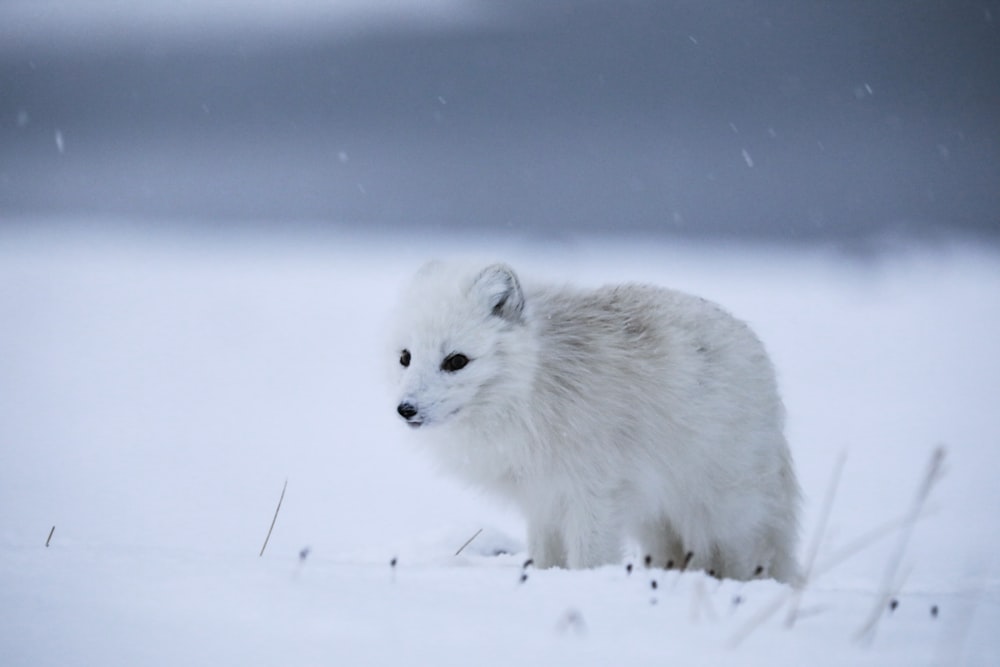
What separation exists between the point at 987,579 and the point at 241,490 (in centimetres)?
397

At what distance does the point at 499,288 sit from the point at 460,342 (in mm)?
268

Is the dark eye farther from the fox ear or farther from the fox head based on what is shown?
the fox ear

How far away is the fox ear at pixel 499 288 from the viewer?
327 centimetres

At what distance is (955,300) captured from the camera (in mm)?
10891

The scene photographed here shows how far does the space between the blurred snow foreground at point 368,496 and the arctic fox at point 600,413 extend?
12.0 inches

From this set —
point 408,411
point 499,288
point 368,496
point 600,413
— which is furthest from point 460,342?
point 368,496

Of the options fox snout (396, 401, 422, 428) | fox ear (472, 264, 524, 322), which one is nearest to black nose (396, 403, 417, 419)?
fox snout (396, 401, 422, 428)

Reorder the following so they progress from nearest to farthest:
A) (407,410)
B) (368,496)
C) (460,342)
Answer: (407,410) < (460,342) < (368,496)

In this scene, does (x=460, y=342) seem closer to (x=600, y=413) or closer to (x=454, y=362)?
(x=454, y=362)

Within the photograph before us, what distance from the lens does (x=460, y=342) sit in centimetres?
318

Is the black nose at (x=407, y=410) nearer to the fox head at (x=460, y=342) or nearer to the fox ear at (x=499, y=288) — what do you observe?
the fox head at (x=460, y=342)

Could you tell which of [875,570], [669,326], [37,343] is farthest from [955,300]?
[37,343]

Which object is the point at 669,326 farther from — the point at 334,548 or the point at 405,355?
the point at 334,548

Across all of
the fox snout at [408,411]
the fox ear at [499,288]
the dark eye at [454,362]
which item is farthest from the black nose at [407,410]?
the fox ear at [499,288]
